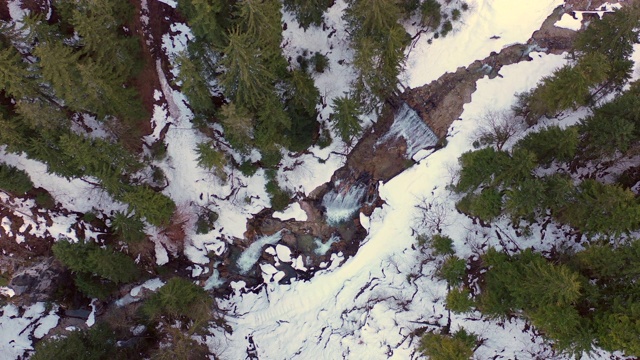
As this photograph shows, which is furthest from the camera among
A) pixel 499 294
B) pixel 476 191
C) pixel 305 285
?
pixel 305 285

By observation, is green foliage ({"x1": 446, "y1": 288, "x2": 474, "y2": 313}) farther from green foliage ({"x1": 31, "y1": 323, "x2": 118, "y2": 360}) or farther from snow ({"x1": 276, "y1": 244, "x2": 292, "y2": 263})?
green foliage ({"x1": 31, "y1": 323, "x2": 118, "y2": 360})

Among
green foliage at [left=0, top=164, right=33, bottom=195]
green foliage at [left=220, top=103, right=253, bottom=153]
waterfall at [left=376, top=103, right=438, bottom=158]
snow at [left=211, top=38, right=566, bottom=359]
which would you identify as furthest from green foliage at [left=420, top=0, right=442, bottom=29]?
green foliage at [left=0, top=164, right=33, bottom=195]

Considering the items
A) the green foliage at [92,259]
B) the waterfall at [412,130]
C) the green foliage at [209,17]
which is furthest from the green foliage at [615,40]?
the green foliage at [92,259]

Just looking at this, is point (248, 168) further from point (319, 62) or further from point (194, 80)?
point (319, 62)

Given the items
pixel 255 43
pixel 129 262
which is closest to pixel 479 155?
pixel 255 43

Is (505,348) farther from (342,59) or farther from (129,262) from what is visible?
(129,262)

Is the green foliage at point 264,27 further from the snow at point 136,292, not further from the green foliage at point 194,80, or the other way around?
the snow at point 136,292
